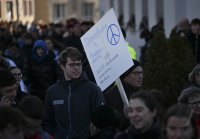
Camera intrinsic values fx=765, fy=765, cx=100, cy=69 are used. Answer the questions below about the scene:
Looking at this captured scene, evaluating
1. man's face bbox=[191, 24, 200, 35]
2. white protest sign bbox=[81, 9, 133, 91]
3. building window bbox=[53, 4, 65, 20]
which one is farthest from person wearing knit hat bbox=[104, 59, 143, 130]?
building window bbox=[53, 4, 65, 20]

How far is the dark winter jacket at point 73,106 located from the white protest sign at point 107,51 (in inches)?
10.2

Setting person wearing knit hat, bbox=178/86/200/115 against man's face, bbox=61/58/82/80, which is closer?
person wearing knit hat, bbox=178/86/200/115

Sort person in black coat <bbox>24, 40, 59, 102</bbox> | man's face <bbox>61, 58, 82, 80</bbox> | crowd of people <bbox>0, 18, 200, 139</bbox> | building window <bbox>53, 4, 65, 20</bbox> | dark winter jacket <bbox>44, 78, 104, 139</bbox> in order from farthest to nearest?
building window <bbox>53, 4, 65, 20</bbox>, person in black coat <bbox>24, 40, 59, 102</bbox>, man's face <bbox>61, 58, 82, 80</bbox>, dark winter jacket <bbox>44, 78, 104, 139</bbox>, crowd of people <bbox>0, 18, 200, 139</bbox>

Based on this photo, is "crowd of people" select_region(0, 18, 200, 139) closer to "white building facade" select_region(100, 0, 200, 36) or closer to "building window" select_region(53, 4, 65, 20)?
"white building facade" select_region(100, 0, 200, 36)

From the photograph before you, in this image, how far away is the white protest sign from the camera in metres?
7.88

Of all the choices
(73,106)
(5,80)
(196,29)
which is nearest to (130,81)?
(73,106)

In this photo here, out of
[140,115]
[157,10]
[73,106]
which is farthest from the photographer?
[157,10]

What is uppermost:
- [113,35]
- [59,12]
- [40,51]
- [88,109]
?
[113,35]

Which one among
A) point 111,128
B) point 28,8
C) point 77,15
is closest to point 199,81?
point 111,128

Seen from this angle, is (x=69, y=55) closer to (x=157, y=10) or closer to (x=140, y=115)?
(x=140, y=115)

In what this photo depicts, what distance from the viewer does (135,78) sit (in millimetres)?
8062

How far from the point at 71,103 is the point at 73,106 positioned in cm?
4

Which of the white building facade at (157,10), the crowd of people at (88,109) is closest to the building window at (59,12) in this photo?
the white building facade at (157,10)

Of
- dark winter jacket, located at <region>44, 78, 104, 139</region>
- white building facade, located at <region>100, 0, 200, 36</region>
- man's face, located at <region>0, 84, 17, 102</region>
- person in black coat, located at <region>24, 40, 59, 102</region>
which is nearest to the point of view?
man's face, located at <region>0, 84, 17, 102</region>
